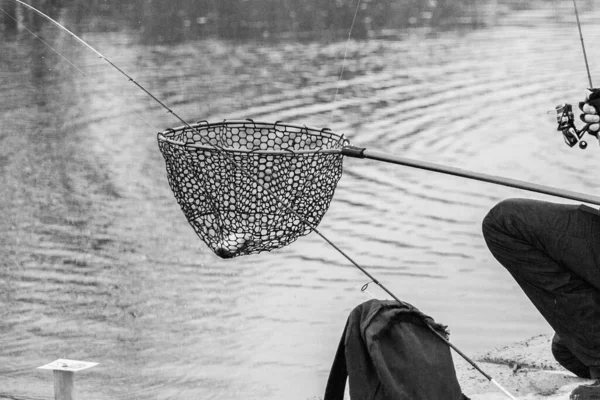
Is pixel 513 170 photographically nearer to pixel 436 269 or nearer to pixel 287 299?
pixel 436 269

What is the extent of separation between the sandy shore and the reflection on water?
15.8 inches

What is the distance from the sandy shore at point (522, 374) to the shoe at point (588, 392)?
17cm

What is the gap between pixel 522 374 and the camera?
3.53 meters

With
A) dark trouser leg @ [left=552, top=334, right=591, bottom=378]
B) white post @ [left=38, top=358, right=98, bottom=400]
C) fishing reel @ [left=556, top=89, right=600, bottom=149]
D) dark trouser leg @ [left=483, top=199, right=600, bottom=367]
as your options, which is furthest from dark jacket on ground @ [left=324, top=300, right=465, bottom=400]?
white post @ [left=38, top=358, right=98, bottom=400]

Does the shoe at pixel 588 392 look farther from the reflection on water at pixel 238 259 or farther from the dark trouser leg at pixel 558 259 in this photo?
the reflection on water at pixel 238 259

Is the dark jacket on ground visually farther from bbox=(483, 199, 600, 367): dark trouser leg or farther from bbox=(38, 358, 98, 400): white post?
bbox=(38, 358, 98, 400): white post

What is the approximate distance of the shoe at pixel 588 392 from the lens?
107 inches

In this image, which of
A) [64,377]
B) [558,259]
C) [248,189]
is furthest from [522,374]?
[64,377]

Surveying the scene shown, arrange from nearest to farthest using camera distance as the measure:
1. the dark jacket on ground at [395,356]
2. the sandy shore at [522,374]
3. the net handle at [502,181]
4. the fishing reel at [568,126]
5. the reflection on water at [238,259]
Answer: the net handle at [502,181] → the dark jacket on ground at [395,356] → the fishing reel at [568,126] → the sandy shore at [522,374] → the reflection on water at [238,259]

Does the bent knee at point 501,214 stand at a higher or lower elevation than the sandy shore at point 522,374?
higher

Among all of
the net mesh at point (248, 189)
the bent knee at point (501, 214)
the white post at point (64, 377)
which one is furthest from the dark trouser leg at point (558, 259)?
the white post at point (64, 377)

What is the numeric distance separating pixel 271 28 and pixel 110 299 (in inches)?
392

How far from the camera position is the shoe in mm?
2713

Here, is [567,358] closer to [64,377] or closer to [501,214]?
[501,214]
